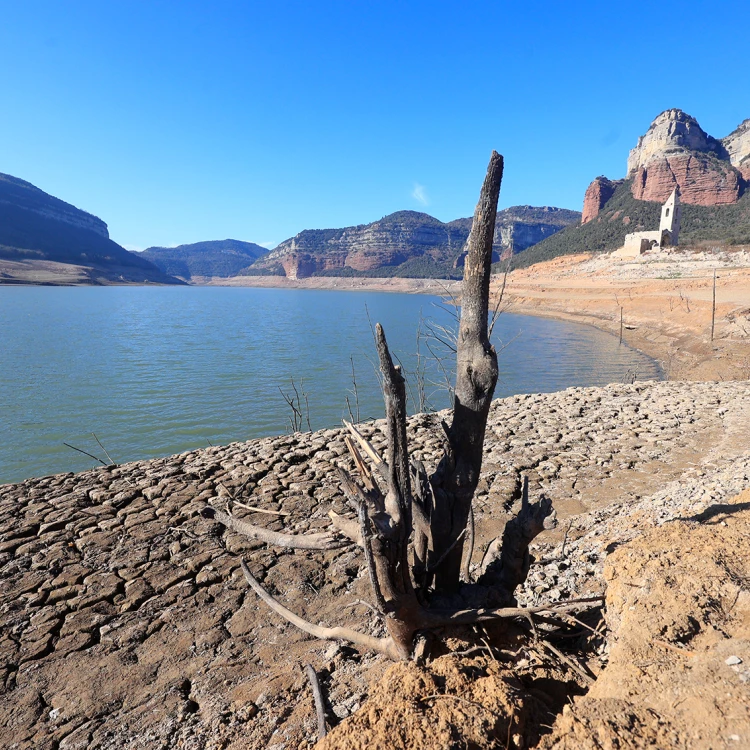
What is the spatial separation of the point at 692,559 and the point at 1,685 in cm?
444

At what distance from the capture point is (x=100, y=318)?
39000 mm

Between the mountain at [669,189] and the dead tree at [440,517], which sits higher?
the mountain at [669,189]

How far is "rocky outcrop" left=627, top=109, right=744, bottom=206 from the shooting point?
75125mm

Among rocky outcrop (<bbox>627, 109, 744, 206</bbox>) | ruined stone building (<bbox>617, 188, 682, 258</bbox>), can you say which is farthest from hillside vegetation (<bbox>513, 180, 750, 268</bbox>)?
rocky outcrop (<bbox>627, 109, 744, 206</bbox>)

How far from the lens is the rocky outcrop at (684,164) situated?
75.1 m

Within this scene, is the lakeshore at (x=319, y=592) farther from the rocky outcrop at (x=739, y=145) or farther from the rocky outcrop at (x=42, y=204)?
the rocky outcrop at (x=42, y=204)

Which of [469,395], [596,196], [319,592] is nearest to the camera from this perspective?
[469,395]

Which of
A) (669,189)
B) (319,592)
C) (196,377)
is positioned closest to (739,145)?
(669,189)

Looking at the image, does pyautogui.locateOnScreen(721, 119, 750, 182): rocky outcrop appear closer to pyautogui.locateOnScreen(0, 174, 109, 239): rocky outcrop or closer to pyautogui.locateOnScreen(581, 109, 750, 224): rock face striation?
pyautogui.locateOnScreen(581, 109, 750, 224): rock face striation

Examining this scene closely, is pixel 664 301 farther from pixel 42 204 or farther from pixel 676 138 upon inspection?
pixel 42 204

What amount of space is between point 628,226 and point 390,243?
88079 mm

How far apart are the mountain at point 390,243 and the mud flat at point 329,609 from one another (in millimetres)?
129290

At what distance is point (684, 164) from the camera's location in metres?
78.9

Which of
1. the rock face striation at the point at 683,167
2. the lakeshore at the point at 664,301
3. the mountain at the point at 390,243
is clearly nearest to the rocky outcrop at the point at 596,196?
the rock face striation at the point at 683,167
